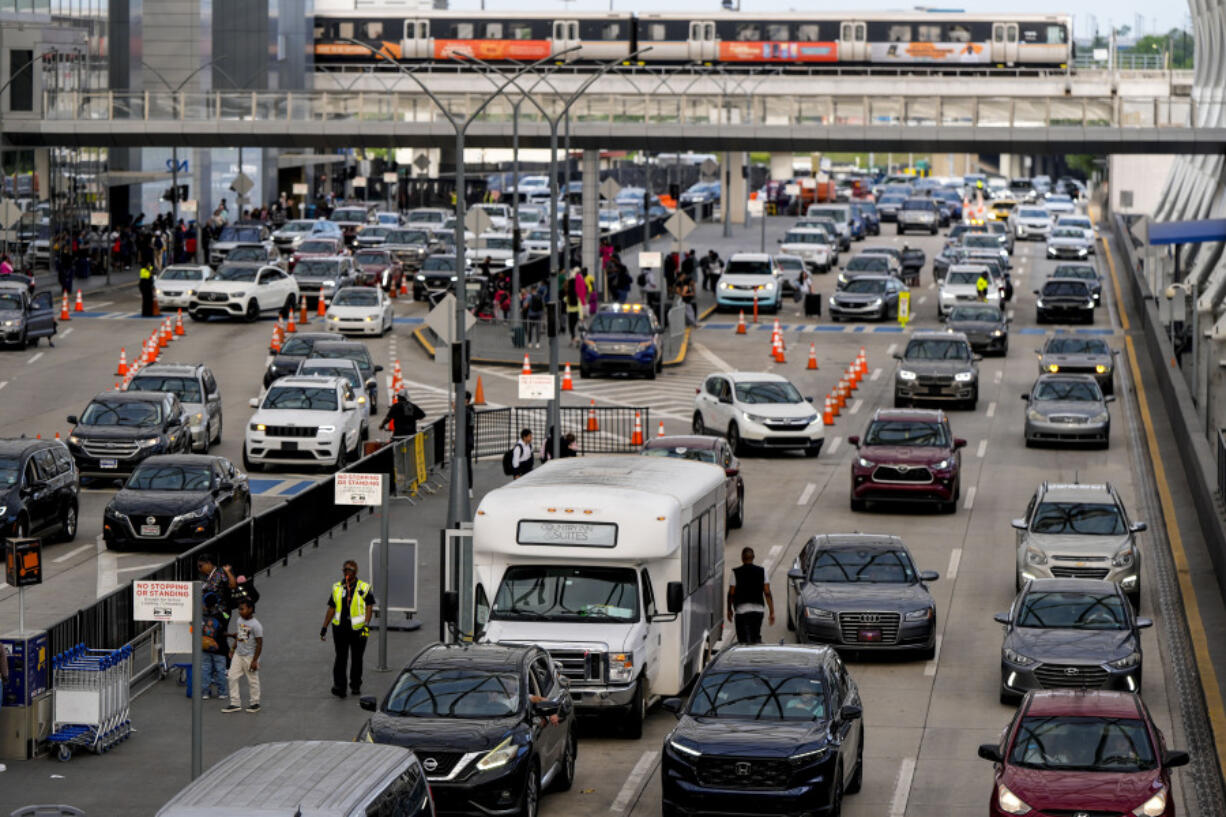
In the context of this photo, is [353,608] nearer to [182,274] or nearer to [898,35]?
[182,274]

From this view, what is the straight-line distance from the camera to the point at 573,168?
14012 cm

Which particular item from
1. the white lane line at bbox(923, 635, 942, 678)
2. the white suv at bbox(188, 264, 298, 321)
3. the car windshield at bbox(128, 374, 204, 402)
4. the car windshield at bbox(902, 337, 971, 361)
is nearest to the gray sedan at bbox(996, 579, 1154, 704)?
the white lane line at bbox(923, 635, 942, 678)

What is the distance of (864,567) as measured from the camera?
26500 mm

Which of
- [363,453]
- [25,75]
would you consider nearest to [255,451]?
[363,453]

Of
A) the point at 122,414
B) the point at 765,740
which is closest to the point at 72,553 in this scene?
the point at 122,414

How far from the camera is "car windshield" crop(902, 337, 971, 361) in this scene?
160 feet

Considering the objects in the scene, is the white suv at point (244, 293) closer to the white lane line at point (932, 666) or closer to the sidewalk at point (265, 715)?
the sidewalk at point (265, 715)

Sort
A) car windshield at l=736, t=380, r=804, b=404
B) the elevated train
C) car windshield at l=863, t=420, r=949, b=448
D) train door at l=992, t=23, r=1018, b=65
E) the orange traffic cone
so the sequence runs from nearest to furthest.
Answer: car windshield at l=863, t=420, r=949, b=448, car windshield at l=736, t=380, r=804, b=404, the orange traffic cone, the elevated train, train door at l=992, t=23, r=1018, b=65

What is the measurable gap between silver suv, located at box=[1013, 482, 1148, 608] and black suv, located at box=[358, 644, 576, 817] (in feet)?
34.4

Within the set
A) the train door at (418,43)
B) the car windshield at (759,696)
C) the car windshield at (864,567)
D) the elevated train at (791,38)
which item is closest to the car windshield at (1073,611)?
the car windshield at (864,567)

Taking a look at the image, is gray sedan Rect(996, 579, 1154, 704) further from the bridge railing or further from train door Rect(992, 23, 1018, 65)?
train door Rect(992, 23, 1018, 65)

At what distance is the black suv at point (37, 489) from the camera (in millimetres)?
30797

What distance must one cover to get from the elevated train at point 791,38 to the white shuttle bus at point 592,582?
7630 centimetres

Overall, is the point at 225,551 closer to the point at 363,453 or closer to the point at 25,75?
the point at 363,453
